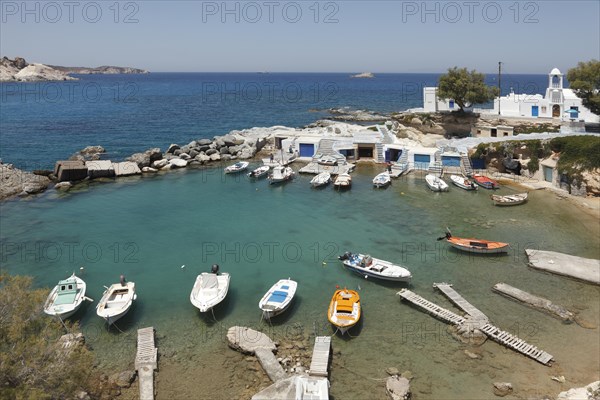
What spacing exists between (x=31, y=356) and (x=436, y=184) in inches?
1620

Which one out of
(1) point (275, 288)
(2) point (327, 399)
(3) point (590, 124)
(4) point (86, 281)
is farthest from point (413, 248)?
(3) point (590, 124)

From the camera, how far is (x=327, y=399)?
18.1 meters

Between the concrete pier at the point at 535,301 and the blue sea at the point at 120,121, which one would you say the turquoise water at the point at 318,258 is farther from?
the blue sea at the point at 120,121

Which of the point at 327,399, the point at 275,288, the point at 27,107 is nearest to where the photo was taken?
the point at 327,399

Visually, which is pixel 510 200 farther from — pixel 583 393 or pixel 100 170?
pixel 100 170

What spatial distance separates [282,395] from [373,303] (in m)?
10.2

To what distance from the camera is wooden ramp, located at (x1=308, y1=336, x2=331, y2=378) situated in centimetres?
2070

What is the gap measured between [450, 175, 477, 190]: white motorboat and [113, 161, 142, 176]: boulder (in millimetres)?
38408

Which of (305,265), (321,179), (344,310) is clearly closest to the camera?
(344,310)

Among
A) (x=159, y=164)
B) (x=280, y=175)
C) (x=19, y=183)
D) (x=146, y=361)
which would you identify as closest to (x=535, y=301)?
(x=146, y=361)

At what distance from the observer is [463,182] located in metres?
48.6

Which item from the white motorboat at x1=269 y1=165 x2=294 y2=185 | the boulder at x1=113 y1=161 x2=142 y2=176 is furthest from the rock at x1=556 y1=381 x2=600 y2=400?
the boulder at x1=113 y1=161 x2=142 y2=176

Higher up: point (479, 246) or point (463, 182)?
point (463, 182)

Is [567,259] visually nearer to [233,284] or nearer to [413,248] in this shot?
[413,248]
